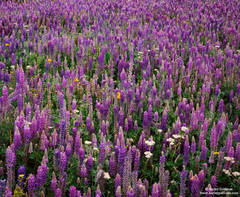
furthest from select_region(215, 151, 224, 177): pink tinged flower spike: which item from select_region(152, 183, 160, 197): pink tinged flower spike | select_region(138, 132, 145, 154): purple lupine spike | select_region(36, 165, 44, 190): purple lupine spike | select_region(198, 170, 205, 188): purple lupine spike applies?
select_region(36, 165, 44, 190): purple lupine spike

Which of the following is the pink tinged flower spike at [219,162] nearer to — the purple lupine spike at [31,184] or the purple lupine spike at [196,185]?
the purple lupine spike at [196,185]

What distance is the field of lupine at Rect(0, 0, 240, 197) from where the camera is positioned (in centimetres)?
276

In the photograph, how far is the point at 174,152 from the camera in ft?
11.0

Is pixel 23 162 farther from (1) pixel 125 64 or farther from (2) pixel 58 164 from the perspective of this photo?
(1) pixel 125 64

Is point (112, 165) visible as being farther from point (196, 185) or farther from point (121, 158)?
point (196, 185)

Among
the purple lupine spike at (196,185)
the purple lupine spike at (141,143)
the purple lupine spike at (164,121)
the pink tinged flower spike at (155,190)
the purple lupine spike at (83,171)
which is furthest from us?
the purple lupine spike at (164,121)

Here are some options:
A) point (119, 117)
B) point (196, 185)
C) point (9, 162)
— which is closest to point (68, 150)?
point (9, 162)

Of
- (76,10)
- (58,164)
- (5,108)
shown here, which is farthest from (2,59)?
(76,10)

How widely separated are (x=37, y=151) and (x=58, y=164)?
506 mm

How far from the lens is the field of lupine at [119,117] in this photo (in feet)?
9.05

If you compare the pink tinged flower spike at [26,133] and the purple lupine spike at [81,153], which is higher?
the pink tinged flower spike at [26,133]

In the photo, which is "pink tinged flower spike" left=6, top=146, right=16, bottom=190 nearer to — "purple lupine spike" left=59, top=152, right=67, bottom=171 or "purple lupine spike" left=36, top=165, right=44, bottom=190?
"purple lupine spike" left=36, top=165, right=44, bottom=190

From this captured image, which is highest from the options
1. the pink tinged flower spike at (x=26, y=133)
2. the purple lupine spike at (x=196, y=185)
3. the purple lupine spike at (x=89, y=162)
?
the pink tinged flower spike at (x=26, y=133)

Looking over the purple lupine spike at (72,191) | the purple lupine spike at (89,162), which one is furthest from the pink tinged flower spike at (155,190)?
the purple lupine spike at (89,162)
